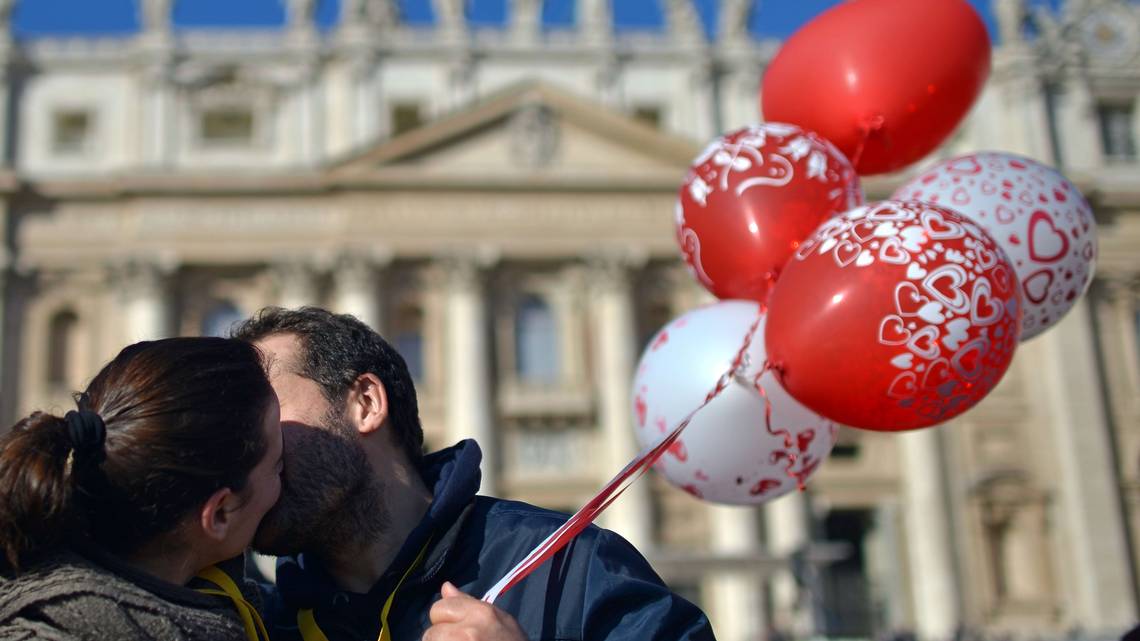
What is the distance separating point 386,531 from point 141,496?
699mm

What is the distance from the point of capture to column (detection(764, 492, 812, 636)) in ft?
88.3

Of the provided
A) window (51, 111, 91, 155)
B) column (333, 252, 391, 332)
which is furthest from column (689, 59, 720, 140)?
window (51, 111, 91, 155)

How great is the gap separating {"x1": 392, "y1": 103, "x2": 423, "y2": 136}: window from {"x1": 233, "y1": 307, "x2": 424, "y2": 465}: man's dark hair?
29.0m

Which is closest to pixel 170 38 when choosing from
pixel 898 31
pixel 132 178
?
pixel 132 178

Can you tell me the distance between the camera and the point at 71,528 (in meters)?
2.07

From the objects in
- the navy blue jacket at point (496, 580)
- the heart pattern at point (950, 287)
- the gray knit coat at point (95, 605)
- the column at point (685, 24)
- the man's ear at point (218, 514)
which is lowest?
the navy blue jacket at point (496, 580)

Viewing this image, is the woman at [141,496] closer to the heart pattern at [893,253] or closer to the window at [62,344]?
the heart pattern at [893,253]

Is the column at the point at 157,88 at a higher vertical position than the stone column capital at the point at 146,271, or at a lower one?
higher

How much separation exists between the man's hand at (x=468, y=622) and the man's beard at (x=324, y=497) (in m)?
0.44

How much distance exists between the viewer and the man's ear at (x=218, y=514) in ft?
7.31

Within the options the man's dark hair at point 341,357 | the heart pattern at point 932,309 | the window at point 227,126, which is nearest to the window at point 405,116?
the window at point 227,126

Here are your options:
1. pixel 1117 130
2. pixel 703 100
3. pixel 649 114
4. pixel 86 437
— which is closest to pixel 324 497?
pixel 86 437

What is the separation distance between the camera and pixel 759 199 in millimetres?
4855

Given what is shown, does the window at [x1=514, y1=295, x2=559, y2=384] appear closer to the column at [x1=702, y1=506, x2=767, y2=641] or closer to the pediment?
the pediment
